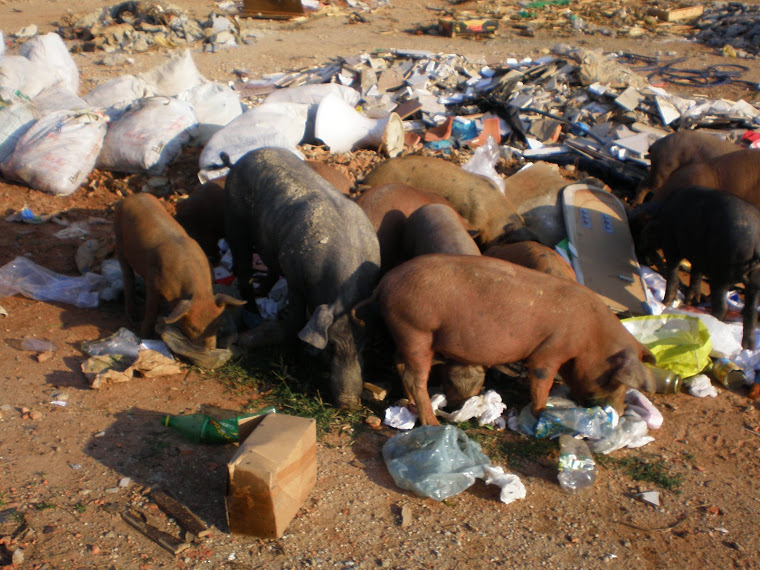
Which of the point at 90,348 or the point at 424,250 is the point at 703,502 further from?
the point at 90,348

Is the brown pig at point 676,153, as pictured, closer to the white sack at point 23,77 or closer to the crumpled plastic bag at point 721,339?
the crumpled plastic bag at point 721,339

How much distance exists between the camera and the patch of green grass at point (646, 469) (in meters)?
4.27

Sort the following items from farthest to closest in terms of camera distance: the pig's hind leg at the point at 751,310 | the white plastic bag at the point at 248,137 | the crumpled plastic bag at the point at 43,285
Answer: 1. the white plastic bag at the point at 248,137
2. the crumpled plastic bag at the point at 43,285
3. the pig's hind leg at the point at 751,310

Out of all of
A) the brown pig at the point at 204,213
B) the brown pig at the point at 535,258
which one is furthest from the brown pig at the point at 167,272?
the brown pig at the point at 535,258

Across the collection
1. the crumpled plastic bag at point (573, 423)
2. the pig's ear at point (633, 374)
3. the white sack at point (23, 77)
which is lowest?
the crumpled plastic bag at point (573, 423)

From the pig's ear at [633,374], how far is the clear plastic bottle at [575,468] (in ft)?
1.94

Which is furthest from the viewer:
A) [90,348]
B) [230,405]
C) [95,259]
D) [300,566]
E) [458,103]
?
[458,103]

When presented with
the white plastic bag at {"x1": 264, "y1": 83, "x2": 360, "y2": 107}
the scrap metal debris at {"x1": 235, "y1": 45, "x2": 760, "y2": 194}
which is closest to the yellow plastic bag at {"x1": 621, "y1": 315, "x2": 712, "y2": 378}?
the scrap metal debris at {"x1": 235, "y1": 45, "x2": 760, "y2": 194}

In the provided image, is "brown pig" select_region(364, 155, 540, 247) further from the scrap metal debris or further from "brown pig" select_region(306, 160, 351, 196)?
the scrap metal debris

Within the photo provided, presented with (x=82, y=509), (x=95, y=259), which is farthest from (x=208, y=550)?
(x=95, y=259)

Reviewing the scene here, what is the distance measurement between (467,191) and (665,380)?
2673 millimetres

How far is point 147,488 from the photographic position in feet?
12.5

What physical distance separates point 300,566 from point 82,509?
1.21 m

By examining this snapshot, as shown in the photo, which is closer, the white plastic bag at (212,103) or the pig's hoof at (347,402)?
the pig's hoof at (347,402)
